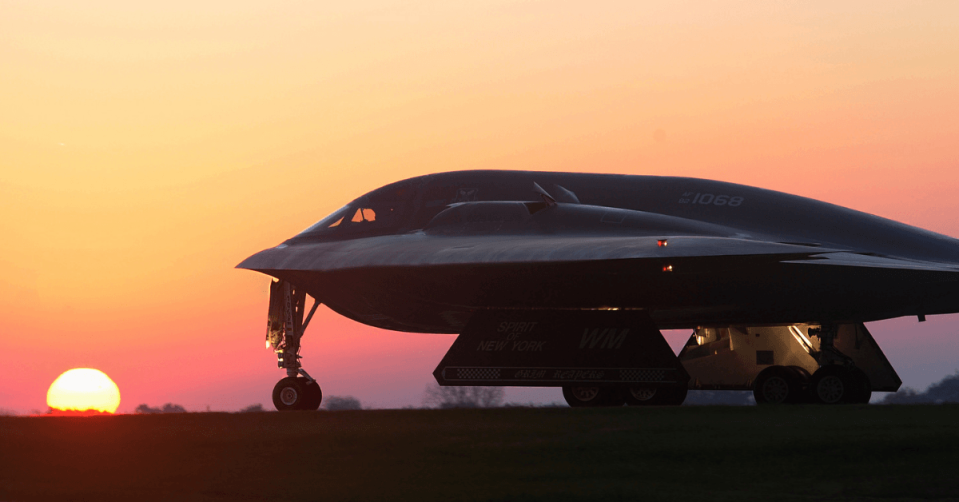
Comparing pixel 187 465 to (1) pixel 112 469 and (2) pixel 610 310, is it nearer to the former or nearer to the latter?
(1) pixel 112 469

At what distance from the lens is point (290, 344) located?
2052cm

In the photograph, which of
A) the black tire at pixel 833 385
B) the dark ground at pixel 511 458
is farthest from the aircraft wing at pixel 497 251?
the dark ground at pixel 511 458

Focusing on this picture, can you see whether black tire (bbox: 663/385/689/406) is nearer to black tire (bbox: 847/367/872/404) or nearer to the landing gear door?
the landing gear door

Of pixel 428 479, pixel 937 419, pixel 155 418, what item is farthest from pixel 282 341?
pixel 937 419

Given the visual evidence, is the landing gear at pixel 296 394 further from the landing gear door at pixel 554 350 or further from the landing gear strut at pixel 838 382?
the landing gear strut at pixel 838 382

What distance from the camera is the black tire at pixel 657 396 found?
19.4 m

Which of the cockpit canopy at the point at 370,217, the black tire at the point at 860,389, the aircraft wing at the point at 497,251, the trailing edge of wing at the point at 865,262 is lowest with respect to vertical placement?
the black tire at the point at 860,389

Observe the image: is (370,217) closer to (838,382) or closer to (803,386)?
(803,386)

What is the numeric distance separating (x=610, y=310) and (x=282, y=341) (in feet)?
24.8

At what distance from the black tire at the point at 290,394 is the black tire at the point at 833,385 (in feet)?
34.9

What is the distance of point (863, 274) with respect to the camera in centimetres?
1697

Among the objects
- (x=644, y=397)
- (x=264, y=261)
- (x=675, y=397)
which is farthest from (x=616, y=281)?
(x=264, y=261)

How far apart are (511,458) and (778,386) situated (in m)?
10.1

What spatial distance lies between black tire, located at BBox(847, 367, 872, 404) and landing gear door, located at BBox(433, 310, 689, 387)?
13.3 feet
